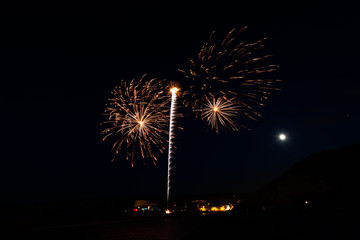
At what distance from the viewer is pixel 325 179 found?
4812 centimetres

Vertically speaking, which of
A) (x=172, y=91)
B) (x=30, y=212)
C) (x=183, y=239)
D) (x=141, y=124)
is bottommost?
(x=183, y=239)

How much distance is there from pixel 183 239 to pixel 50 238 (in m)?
5.34

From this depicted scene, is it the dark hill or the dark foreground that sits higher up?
the dark hill

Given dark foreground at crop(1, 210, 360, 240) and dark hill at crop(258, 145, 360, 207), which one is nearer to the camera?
dark foreground at crop(1, 210, 360, 240)

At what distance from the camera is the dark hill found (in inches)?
1697

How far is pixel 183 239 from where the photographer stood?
1086cm

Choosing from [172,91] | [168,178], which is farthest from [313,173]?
[172,91]

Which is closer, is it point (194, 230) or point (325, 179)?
point (194, 230)

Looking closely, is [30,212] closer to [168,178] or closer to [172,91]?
[168,178]

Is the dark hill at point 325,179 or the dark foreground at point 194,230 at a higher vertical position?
the dark hill at point 325,179

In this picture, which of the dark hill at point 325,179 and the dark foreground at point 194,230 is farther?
the dark hill at point 325,179

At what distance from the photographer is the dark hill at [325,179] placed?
141 ft

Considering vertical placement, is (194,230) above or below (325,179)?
below

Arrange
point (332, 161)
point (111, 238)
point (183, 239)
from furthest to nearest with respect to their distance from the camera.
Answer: point (332, 161) < point (111, 238) < point (183, 239)
